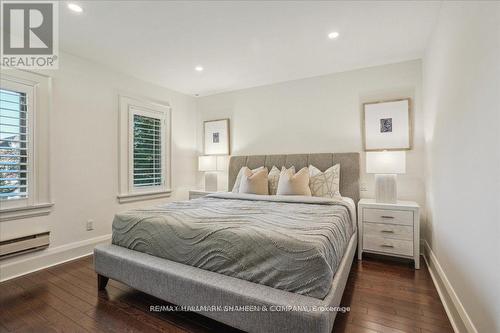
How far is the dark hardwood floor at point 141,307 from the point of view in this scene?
64.1 inches

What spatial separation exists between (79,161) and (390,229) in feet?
12.9

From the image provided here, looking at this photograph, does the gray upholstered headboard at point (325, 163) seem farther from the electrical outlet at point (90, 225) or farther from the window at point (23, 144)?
the window at point (23, 144)

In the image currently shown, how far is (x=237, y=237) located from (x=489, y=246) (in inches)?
53.7

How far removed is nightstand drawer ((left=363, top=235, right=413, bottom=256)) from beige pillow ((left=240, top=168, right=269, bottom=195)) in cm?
140

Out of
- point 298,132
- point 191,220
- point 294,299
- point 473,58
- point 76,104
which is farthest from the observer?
point 298,132

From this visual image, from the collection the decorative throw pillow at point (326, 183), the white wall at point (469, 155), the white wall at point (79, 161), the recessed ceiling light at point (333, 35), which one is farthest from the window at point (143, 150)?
the white wall at point (469, 155)

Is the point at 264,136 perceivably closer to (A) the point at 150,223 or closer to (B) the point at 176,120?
(B) the point at 176,120

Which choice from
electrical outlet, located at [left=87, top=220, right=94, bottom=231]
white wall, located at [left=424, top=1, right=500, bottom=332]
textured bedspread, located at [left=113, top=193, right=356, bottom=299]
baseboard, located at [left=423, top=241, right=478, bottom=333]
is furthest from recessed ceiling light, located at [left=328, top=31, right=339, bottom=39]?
electrical outlet, located at [left=87, top=220, right=94, bottom=231]

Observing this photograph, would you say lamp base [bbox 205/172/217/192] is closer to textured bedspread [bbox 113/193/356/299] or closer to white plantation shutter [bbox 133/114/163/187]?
white plantation shutter [bbox 133/114/163/187]

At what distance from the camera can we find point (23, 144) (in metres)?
2.52

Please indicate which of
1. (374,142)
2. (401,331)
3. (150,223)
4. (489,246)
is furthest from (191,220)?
(374,142)

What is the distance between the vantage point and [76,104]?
2.96 metres

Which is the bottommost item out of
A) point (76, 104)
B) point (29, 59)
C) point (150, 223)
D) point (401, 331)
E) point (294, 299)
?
point (401, 331)

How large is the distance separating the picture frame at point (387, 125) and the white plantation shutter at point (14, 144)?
4124 mm
